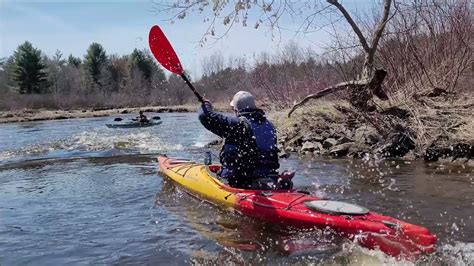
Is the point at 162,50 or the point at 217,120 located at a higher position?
the point at 162,50

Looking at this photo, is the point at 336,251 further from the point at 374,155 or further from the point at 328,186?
the point at 374,155

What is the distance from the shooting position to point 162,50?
645 cm

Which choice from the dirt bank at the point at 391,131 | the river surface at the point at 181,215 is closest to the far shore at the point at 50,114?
the river surface at the point at 181,215

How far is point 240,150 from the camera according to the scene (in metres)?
5.41

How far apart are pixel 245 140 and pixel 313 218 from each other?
1222mm

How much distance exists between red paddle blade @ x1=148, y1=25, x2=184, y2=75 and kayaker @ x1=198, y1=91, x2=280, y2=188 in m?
1.29

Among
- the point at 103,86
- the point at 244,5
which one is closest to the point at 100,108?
the point at 103,86

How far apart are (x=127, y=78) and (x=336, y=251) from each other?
51.1m

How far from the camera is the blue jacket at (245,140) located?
17.2ft

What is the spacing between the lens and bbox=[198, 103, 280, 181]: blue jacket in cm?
524

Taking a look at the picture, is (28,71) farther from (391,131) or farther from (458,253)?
(458,253)

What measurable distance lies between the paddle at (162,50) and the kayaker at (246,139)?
1.27m

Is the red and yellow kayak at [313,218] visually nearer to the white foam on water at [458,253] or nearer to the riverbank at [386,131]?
the white foam on water at [458,253]

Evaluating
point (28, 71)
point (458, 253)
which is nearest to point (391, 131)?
point (458, 253)
